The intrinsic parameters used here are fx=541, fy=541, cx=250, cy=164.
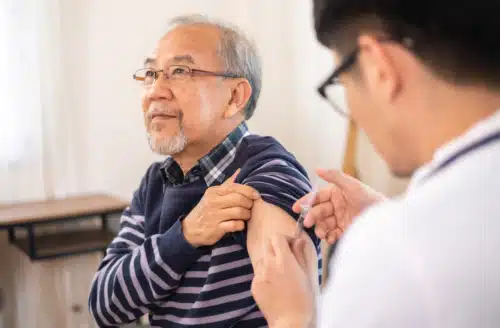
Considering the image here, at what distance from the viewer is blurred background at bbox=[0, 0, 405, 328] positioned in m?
2.65

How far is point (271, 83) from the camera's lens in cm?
353

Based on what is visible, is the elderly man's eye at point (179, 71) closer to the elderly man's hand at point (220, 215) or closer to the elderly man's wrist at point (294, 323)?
the elderly man's hand at point (220, 215)

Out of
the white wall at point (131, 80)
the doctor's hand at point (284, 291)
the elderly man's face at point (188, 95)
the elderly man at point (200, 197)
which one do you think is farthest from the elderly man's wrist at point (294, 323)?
the white wall at point (131, 80)

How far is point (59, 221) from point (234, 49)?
54.9 inches

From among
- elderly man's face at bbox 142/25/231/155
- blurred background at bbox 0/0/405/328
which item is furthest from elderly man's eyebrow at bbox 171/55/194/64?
blurred background at bbox 0/0/405/328

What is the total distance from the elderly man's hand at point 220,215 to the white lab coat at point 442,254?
60cm

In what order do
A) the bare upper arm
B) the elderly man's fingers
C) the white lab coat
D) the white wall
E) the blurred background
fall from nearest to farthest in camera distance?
the white lab coat
the bare upper arm
the elderly man's fingers
the blurred background
the white wall

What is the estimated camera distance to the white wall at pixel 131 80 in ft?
9.41

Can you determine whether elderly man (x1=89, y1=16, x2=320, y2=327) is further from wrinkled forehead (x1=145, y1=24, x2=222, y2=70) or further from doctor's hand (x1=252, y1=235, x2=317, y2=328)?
doctor's hand (x1=252, y1=235, x2=317, y2=328)

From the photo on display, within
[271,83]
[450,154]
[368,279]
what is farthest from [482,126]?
[271,83]

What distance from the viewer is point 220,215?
1132 millimetres

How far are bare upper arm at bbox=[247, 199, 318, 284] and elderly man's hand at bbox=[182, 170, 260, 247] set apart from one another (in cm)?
2

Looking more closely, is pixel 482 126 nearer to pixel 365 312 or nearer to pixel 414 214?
pixel 414 214

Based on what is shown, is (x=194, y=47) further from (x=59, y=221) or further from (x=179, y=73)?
(x=59, y=221)
